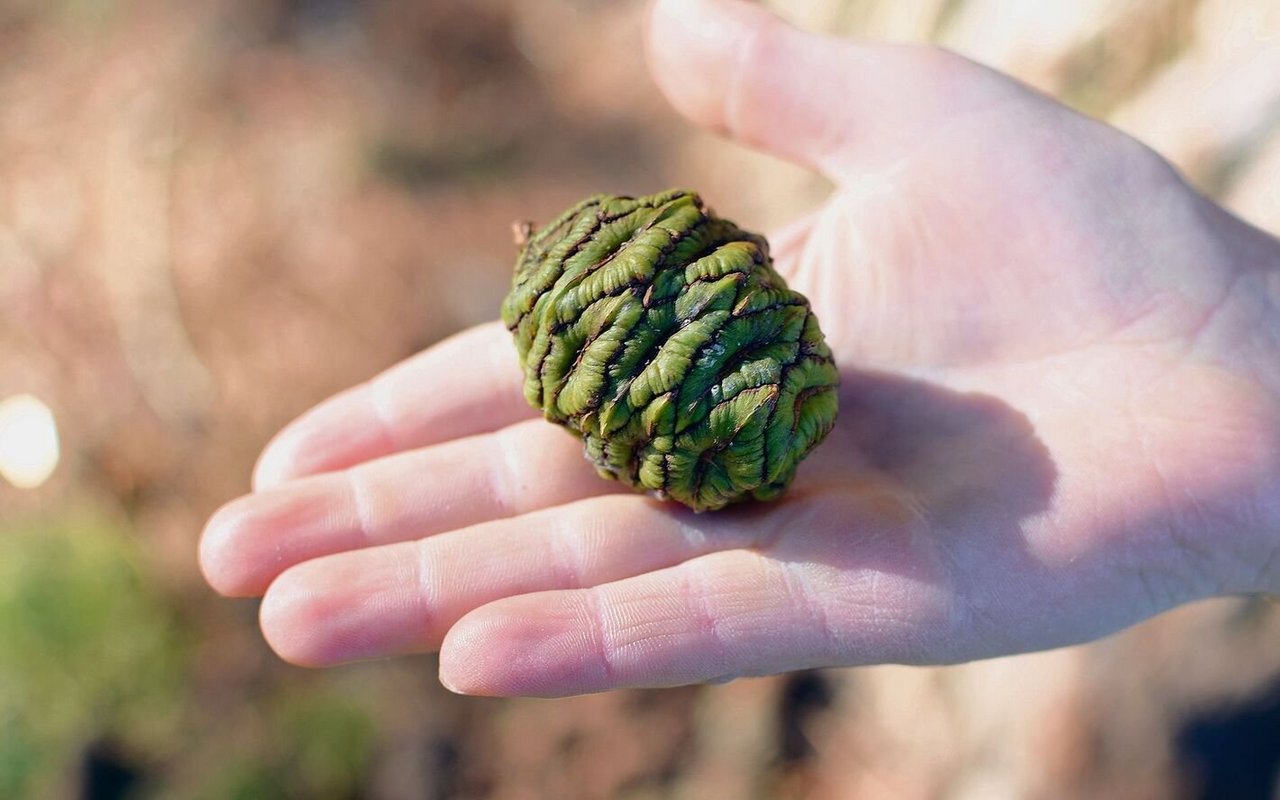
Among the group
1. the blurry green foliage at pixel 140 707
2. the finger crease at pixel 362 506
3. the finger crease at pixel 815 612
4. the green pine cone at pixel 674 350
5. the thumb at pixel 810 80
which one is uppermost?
the thumb at pixel 810 80

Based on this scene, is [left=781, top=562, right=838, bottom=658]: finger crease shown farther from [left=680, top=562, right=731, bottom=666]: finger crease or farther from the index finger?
the index finger

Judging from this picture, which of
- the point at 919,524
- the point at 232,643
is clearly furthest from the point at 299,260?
the point at 919,524

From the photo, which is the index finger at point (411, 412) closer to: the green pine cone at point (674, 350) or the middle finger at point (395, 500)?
the middle finger at point (395, 500)

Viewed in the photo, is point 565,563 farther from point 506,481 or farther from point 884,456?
point 884,456

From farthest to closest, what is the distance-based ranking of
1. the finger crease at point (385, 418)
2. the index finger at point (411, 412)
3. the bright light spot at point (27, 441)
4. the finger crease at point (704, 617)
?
1. the bright light spot at point (27, 441)
2. the finger crease at point (385, 418)
3. the index finger at point (411, 412)
4. the finger crease at point (704, 617)

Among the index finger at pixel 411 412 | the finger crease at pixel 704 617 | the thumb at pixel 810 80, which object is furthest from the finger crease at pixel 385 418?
the thumb at pixel 810 80

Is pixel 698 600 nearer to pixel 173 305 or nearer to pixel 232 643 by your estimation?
pixel 232 643

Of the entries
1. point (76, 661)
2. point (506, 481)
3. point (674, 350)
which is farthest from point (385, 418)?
point (76, 661)

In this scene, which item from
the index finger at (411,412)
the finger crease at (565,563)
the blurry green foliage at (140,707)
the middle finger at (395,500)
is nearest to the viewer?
the finger crease at (565,563)
